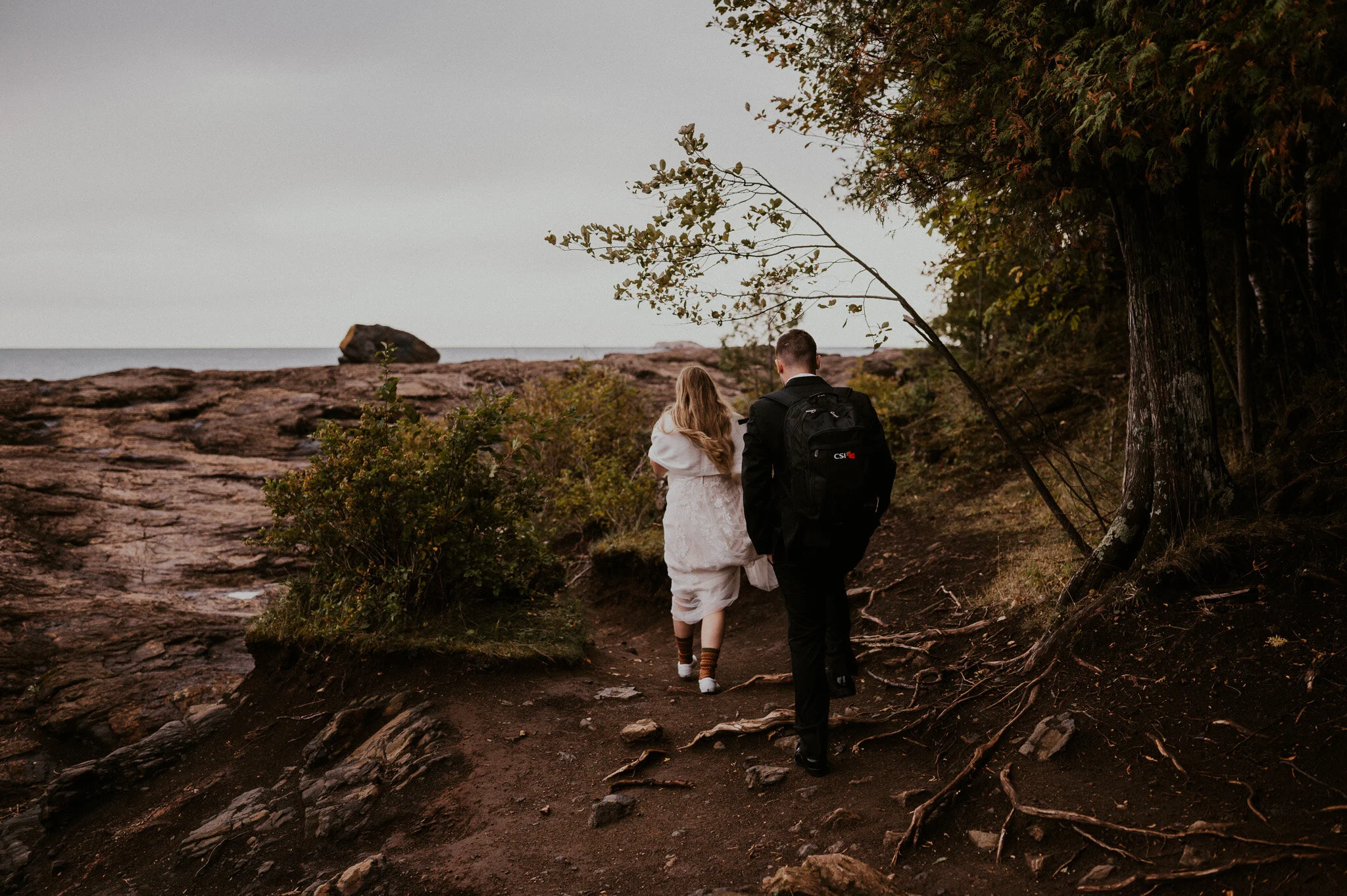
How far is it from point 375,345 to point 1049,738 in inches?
1283

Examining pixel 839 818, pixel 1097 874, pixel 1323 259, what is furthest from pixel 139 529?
pixel 1323 259

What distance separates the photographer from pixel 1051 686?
4.59 m

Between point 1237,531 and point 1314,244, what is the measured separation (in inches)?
138

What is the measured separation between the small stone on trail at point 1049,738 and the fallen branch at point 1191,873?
935 millimetres

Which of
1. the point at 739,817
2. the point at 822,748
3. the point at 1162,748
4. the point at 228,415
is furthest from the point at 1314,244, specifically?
the point at 228,415

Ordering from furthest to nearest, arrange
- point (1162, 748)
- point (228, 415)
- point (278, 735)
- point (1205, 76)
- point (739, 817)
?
point (228, 415), point (278, 735), point (739, 817), point (1162, 748), point (1205, 76)

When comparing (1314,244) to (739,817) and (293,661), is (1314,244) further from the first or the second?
(293,661)

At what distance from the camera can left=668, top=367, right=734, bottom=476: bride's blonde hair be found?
233 inches

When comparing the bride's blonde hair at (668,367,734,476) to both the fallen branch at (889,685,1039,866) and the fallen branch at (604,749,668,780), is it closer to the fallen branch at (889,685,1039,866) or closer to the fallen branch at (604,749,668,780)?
the fallen branch at (604,749,668,780)

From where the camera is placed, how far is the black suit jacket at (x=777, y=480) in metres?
4.56

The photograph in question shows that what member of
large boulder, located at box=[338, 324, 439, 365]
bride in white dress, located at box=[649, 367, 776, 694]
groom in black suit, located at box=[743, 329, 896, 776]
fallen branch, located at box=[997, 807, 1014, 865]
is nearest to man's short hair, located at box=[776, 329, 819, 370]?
groom in black suit, located at box=[743, 329, 896, 776]

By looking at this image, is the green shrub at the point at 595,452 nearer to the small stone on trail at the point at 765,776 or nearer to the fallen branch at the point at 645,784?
the fallen branch at the point at 645,784

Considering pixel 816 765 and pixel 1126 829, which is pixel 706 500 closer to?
pixel 816 765

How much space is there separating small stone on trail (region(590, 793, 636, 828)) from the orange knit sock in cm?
168
